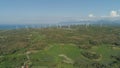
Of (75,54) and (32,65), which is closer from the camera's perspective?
(32,65)

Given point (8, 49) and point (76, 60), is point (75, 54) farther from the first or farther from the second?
point (8, 49)

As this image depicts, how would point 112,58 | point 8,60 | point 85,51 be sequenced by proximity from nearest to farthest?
point 8,60, point 112,58, point 85,51

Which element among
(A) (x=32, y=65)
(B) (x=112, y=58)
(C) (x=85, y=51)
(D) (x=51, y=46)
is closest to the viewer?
(A) (x=32, y=65)

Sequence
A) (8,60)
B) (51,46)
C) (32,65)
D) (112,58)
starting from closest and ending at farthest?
(32,65), (8,60), (112,58), (51,46)

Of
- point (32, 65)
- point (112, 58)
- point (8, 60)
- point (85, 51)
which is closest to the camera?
point (32, 65)

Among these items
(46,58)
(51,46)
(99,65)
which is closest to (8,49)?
(51,46)

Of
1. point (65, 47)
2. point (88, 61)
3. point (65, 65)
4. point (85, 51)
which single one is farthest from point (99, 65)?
point (65, 47)

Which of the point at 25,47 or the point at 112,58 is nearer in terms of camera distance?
the point at 112,58

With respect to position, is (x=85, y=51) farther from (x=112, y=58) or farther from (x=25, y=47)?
(x=25, y=47)
